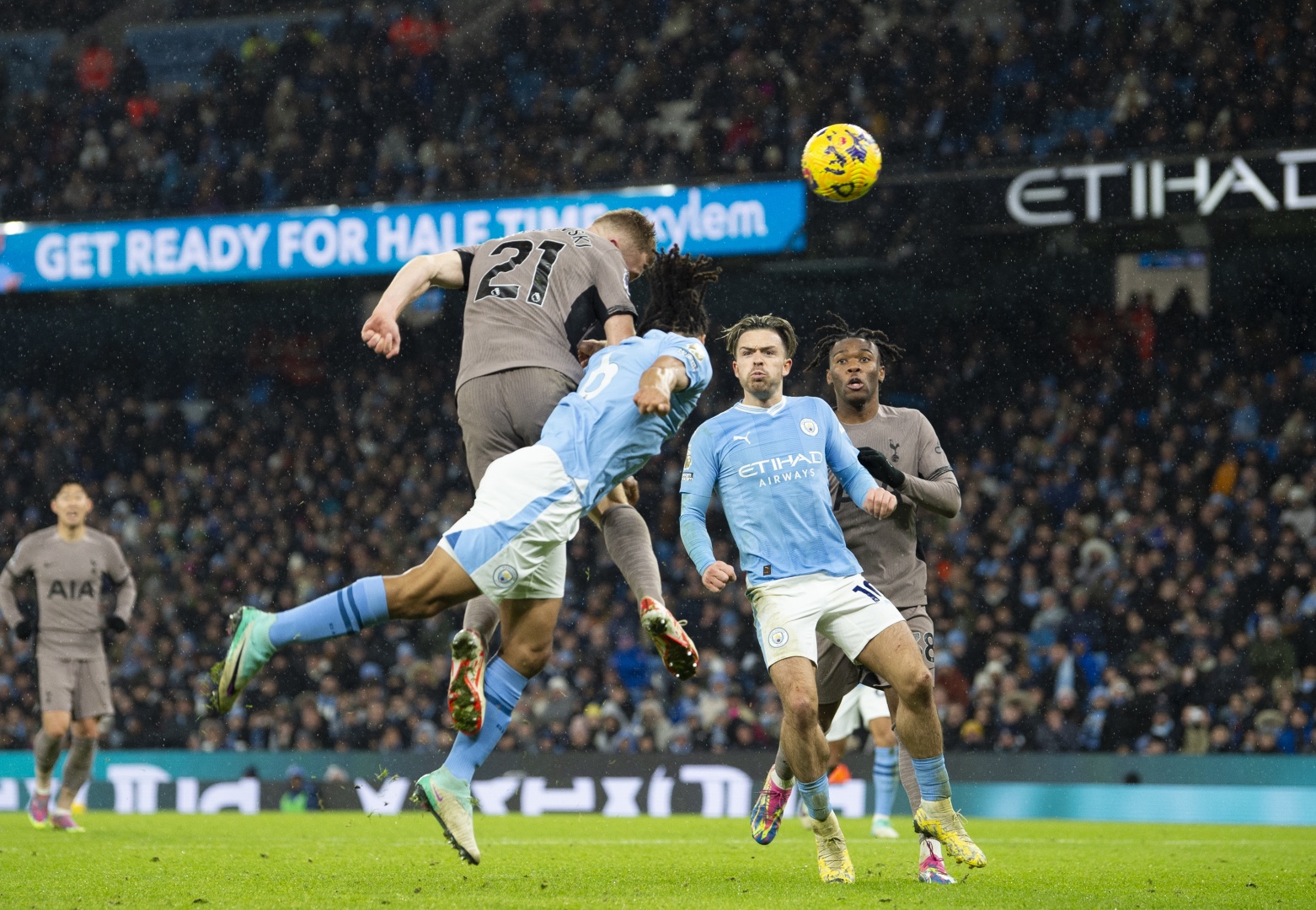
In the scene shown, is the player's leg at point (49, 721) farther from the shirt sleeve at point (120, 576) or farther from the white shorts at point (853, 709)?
the white shorts at point (853, 709)

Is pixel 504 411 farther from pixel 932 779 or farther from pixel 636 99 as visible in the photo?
pixel 636 99

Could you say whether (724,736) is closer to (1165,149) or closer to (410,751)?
(410,751)

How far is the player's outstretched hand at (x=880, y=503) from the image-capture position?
21.4ft

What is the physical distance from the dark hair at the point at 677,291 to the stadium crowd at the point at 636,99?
1099 cm

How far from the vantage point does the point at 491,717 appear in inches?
239

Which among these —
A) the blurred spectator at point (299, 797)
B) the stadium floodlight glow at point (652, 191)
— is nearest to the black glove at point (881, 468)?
the blurred spectator at point (299, 797)

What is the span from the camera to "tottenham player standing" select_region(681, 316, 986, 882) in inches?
255

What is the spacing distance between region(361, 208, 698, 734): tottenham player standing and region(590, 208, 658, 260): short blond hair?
0.40ft

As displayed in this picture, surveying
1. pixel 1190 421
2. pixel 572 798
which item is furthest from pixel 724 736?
pixel 1190 421

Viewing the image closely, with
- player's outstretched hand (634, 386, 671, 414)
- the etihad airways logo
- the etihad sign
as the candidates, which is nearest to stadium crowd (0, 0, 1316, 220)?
the etihad sign

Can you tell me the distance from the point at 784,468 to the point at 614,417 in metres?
1.16

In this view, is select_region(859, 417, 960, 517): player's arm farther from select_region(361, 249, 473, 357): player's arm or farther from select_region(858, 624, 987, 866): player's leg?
select_region(361, 249, 473, 357): player's arm

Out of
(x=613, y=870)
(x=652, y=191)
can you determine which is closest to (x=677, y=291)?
(x=613, y=870)

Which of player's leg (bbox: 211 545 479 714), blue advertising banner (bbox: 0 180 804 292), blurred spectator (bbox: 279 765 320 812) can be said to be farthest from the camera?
blue advertising banner (bbox: 0 180 804 292)
